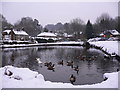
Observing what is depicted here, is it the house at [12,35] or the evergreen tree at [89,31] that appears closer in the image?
the house at [12,35]

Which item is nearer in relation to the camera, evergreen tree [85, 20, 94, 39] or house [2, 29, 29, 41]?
house [2, 29, 29, 41]

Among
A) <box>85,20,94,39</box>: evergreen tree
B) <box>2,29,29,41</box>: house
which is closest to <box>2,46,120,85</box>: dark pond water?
<box>2,29,29,41</box>: house

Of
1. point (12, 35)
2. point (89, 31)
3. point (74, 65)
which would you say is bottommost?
point (74, 65)

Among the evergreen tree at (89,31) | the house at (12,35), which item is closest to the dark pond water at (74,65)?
the house at (12,35)

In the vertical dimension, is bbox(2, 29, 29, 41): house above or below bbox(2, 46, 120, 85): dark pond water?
above

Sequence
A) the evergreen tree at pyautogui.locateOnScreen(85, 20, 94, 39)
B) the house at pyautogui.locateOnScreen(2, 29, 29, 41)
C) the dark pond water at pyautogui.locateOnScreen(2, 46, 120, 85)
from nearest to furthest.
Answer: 1. the dark pond water at pyautogui.locateOnScreen(2, 46, 120, 85)
2. the house at pyautogui.locateOnScreen(2, 29, 29, 41)
3. the evergreen tree at pyautogui.locateOnScreen(85, 20, 94, 39)

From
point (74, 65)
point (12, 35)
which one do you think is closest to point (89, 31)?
point (12, 35)

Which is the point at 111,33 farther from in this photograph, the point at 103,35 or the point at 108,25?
the point at 108,25

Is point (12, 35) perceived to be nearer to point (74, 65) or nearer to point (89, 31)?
point (89, 31)

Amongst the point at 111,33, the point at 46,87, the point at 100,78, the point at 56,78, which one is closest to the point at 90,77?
the point at 100,78

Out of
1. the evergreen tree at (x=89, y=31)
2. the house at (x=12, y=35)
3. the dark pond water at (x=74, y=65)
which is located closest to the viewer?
the dark pond water at (x=74, y=65)

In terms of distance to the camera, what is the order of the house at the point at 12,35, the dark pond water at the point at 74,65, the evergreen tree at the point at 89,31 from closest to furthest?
the dark pond water at the point at 74,65
the house at the point at 12,35
the evergreen tree at the point at 89,31

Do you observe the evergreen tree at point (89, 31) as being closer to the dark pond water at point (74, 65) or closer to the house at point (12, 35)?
the house at point (12, 35)

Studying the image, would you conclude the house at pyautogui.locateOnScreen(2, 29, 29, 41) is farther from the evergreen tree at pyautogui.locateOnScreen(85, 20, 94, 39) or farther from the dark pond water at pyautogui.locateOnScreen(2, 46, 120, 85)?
the dark pond water at pyautogui.locateOnScreen(2, 46, 120, 85)
